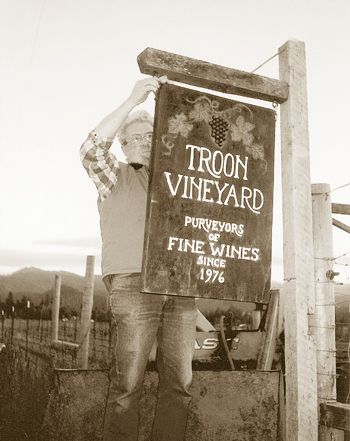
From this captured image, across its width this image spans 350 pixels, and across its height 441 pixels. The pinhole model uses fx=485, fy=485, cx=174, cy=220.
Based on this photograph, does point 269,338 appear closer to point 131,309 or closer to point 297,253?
point 297,253

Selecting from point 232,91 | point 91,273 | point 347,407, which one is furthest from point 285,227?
point 91,273

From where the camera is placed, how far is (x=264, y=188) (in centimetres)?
296

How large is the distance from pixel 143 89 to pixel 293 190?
111 centimetres

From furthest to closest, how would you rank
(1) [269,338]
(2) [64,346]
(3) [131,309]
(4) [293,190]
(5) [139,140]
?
(2) [64,346], (1) [269,338], (4) [293,190], (5) [139,140], (3) [131,309]

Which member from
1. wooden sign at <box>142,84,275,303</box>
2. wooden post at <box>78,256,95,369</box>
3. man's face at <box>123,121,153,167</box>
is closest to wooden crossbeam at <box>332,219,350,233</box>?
wooden sign at <box>142,84,275,303</box>

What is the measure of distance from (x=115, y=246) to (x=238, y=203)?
2.53 ft

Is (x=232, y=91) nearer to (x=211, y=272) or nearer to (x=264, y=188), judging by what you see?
(x=264, y=188)

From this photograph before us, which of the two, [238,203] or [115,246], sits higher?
[238,203]

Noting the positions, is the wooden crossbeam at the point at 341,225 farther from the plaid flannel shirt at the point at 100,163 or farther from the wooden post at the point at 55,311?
the wooden post at the point at 55,311

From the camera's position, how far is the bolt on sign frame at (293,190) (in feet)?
9.32

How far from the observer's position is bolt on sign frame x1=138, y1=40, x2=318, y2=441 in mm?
2840

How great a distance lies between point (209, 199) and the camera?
2.79 m

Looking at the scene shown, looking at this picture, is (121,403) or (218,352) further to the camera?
(218,352)

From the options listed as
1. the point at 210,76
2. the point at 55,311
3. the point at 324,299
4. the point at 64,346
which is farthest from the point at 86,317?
the point at 210,76
